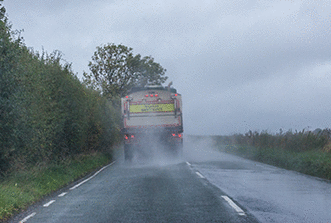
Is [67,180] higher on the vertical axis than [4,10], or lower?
lower

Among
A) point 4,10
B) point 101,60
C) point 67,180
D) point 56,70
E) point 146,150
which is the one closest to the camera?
point 4,10

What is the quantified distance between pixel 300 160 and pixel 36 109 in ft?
39.2

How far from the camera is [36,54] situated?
57.2 ft

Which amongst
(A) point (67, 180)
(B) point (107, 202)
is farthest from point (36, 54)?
(B) point (107, 202)

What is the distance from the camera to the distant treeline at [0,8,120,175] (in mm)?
10427

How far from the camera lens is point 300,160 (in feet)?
58.2

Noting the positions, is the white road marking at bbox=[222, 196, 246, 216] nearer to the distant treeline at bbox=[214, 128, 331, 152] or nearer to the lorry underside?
the distant treeline at bbox=[214, 128, 331, 152]

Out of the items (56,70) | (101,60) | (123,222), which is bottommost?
(123,222)

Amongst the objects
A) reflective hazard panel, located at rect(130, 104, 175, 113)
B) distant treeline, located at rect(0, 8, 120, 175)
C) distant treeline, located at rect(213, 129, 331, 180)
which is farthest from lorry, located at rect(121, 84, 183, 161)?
distant treeline, located at rect(213, 129, 331, 180)

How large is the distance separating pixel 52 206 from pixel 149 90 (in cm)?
1468

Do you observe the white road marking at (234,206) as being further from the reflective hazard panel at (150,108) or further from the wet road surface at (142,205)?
the reflective hazard panel at (150,108)

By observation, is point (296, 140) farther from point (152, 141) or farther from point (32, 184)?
point (32, 184)

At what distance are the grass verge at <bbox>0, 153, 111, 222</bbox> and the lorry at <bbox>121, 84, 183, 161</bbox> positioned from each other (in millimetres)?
5060

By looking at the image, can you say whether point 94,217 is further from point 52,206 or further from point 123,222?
point 52,206
